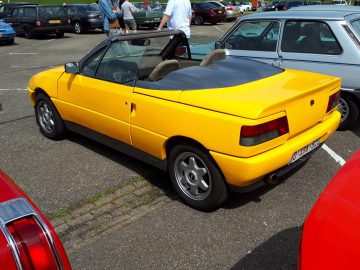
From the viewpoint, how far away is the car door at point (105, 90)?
12.8 feet

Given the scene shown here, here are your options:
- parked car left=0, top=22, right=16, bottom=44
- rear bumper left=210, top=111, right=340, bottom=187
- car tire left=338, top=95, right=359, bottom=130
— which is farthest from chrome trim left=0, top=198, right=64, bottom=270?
parked car left=0, top=22, right=16, bottom=44

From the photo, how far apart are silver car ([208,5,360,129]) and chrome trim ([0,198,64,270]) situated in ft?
14.8

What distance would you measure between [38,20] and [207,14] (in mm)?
11053

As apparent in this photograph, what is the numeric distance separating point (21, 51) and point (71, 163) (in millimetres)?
11909

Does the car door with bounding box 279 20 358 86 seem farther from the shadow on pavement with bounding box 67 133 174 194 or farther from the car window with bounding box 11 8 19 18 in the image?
the car window with bounding box 11 8 19 18

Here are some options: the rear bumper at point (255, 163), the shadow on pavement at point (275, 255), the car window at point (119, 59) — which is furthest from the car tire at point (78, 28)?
the shadow on pavement at point (275, 255)

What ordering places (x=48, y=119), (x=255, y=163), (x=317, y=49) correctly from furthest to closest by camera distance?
(x=317, y=49) < (x=48, y=119) < (x=255, y=163)

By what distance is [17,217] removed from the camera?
4.88 feet

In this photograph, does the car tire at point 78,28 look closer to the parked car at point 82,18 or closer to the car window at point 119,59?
the parked car at point 82,18

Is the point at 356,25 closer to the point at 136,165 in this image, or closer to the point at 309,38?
the point at 309,38

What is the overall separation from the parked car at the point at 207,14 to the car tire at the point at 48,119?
70.1 ft

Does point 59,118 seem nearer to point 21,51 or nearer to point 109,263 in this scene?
point 109,263

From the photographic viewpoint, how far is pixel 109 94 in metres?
3.99

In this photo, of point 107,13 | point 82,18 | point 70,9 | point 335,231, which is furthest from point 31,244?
point 70,9
